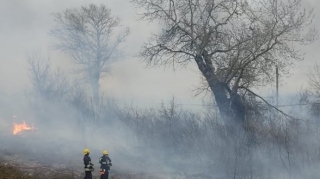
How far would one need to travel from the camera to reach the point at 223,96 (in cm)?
1795

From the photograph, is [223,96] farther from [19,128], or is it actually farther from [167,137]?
[19,128]

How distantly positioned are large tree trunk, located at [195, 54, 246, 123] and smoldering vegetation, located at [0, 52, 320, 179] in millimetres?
387

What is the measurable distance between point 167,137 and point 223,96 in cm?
337

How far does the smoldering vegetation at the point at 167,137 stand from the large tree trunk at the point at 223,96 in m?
0.39

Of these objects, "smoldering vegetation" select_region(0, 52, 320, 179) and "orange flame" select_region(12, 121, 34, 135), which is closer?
"smoldering vegetation" select_region(0, 52, 320, 179)

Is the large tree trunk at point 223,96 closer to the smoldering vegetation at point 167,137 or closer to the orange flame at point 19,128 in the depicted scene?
the smoldering vegetation at point 167,137

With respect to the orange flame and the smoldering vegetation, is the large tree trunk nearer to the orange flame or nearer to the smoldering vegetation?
the smoldering vegetation

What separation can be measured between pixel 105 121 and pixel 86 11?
6916mm

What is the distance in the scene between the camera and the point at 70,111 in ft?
80.6

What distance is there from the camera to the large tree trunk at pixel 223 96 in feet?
58.1

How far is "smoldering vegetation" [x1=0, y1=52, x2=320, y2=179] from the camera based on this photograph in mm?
14586

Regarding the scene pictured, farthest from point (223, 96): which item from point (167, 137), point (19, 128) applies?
point (19, 128)

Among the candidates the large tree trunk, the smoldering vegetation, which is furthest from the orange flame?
the large tree trunk

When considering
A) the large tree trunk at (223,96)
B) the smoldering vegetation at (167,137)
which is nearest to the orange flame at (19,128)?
the smoldering vegetation at (167,137)
